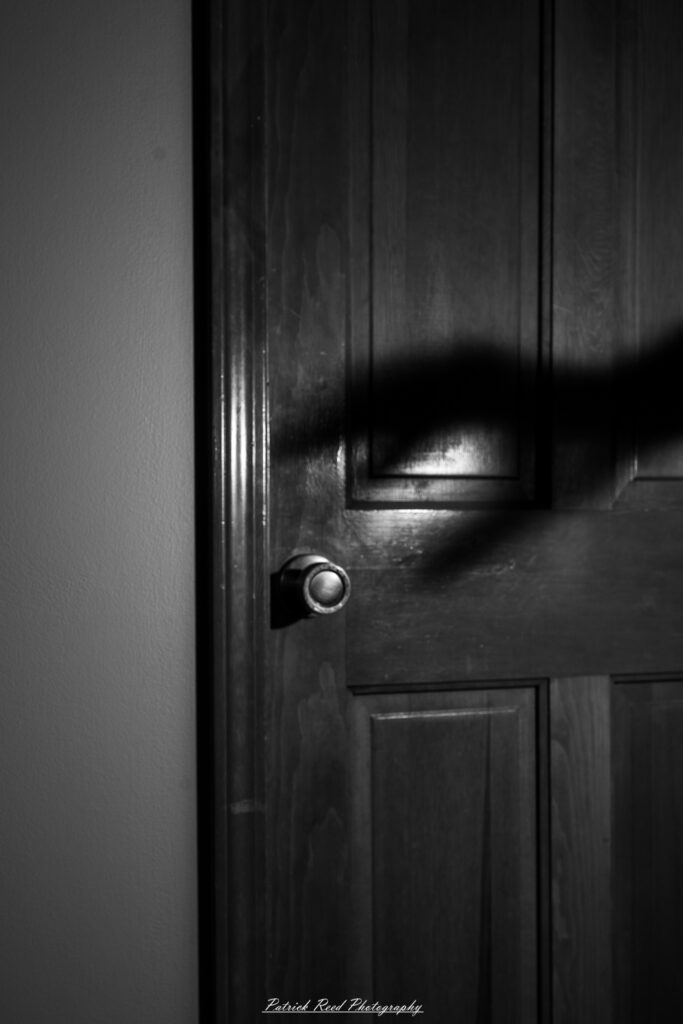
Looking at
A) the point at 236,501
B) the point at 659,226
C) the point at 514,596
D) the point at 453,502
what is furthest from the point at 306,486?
the point at 659,226

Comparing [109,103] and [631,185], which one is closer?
[109,103]

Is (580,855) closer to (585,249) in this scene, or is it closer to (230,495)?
(230,495)

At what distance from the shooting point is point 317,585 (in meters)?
1.04

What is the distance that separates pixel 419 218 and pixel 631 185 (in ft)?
1.00

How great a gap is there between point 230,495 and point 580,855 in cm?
66

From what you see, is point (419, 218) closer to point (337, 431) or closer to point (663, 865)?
point (337, 431)

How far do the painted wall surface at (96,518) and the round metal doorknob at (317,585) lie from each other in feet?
0.43

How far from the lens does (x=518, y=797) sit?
1.14 m

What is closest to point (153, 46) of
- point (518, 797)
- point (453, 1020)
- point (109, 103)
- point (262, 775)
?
point (109, 103)

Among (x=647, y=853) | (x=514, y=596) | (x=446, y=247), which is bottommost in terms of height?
(x=647, y=853)

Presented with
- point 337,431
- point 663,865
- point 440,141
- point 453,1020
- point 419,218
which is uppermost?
point 440,141

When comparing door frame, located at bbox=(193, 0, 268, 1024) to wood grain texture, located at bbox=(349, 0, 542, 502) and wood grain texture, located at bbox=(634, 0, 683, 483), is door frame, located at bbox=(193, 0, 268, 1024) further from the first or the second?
wood grain texture, located at bbox=(634, 0, 683, 483)

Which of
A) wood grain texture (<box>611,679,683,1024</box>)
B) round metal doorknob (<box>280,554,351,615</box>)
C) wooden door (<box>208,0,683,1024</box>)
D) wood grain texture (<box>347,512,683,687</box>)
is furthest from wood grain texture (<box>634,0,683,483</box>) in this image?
round metal doorknob (<box>280,554,351,615</box>)

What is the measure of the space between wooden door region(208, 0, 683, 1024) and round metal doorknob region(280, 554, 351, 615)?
0.09 ft
